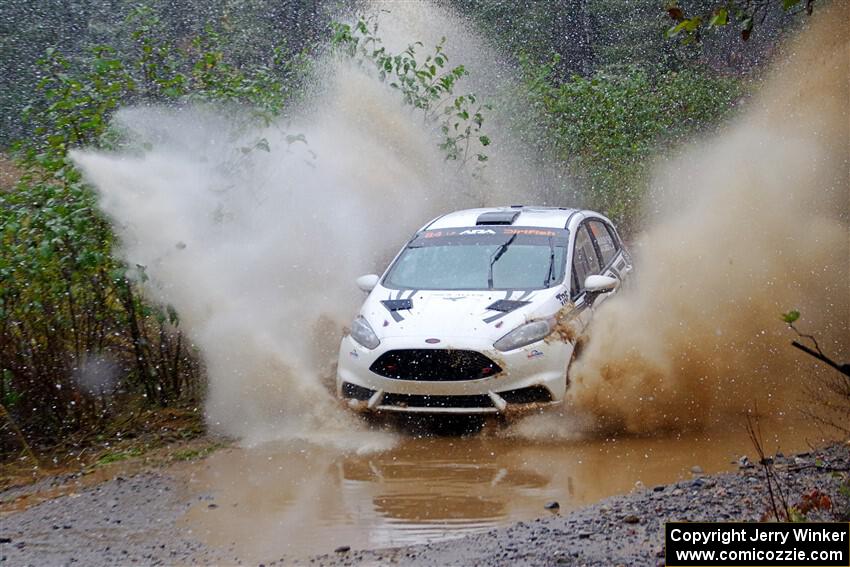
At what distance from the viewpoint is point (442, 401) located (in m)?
7.83

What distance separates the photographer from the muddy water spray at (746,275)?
8195 millimetres

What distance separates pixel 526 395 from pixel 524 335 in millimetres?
466

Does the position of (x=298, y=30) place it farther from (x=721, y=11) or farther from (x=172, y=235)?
(x=721, y=11)

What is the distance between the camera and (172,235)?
9203 millimetres

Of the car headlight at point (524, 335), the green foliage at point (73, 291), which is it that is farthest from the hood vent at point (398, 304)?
the green foliage at point (73, 291)

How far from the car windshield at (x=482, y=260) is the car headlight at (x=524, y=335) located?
2.18ft

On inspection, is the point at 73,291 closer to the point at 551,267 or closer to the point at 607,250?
the point at 551,267

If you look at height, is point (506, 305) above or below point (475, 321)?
above

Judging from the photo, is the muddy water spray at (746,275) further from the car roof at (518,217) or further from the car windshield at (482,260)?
the car roof at (518,217)

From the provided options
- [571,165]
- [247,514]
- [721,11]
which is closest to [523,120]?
[571,165]

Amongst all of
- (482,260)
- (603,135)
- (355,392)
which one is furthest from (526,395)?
(603,135)

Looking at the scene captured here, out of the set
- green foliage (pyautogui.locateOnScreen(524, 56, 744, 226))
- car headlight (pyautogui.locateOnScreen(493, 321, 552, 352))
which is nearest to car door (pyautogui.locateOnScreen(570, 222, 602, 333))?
car headlight (pyautogui.locateOnScreen(493, 321, 552, 352))

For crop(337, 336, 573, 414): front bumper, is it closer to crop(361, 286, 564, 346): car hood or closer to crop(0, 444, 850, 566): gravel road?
crop(361, 286, 564, 346): car hood

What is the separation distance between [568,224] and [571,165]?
677 centimetres
